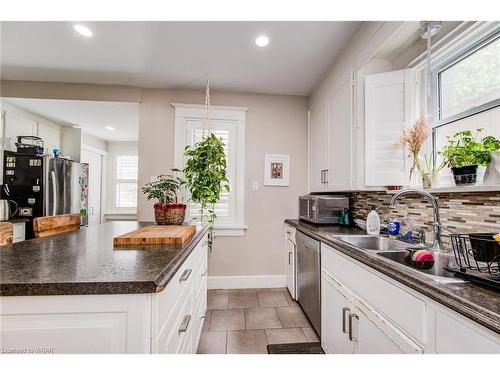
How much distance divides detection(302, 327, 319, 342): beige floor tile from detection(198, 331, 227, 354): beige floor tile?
0.70m

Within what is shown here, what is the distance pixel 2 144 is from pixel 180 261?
3813mm

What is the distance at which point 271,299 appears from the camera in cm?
281

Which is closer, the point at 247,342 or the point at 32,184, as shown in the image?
the point at 247,342

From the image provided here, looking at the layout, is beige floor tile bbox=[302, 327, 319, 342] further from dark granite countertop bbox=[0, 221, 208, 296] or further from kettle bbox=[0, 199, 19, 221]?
kettle bbox=[0, 199, 19, 221]

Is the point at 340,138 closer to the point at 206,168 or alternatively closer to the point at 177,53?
the point at 206,168

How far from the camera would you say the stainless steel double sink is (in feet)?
3.25

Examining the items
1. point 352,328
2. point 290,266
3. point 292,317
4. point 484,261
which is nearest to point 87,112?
point 290,266

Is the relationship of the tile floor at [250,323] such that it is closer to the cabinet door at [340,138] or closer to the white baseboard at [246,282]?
the white baseboard at [246,282]

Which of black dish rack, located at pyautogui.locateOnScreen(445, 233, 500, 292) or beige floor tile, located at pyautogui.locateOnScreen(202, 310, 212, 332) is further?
beige floor tile, located at pyautogui.locateOnScreen(202, 310, 212, 332)

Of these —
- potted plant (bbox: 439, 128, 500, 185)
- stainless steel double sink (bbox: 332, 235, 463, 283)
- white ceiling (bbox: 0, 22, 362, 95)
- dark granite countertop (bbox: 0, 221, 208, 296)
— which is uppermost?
white ceiling (bbox: 0, 22, 362, 95)

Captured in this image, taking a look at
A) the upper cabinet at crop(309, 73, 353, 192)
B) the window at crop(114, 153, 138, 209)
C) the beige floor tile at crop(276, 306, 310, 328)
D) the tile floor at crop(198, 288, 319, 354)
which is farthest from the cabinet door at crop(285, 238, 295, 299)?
the window at crop(114, 153, 138, 209)

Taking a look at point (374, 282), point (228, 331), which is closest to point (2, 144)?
point (228, 331)

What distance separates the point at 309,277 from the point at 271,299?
0.82 metres
